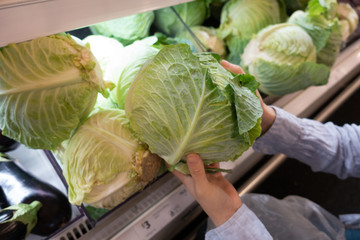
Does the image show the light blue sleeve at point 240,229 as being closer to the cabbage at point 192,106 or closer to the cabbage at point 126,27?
the cabbage at point 192,106

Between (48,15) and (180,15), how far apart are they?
1.22m

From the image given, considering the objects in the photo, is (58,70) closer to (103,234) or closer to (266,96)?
(103,234)

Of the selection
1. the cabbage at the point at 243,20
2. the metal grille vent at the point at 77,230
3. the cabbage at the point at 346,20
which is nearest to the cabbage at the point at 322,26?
the cabbage at the point at 243,20

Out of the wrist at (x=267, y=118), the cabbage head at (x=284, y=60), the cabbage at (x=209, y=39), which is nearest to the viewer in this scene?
the wrist at (x=267, y=118)

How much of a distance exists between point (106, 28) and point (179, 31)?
1.60ft

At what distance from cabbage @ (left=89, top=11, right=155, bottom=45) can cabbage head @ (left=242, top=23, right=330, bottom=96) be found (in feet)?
2.52

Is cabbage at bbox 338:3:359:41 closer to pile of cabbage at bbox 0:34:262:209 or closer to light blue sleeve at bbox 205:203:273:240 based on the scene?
pile of cabbage at bbox 0:34:262:209

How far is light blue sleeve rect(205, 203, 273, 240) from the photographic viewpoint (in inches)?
42.6

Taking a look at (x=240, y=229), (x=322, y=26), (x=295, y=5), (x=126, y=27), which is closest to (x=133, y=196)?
(x=240, y=229)

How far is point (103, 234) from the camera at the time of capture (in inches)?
43.9

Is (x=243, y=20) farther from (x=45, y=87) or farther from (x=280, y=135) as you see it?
(x=45, y=87)

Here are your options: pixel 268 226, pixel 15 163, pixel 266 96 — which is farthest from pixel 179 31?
pixel 268 226

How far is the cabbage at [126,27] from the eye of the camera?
147 centimetres

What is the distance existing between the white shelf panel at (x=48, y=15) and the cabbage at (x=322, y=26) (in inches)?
57.0
